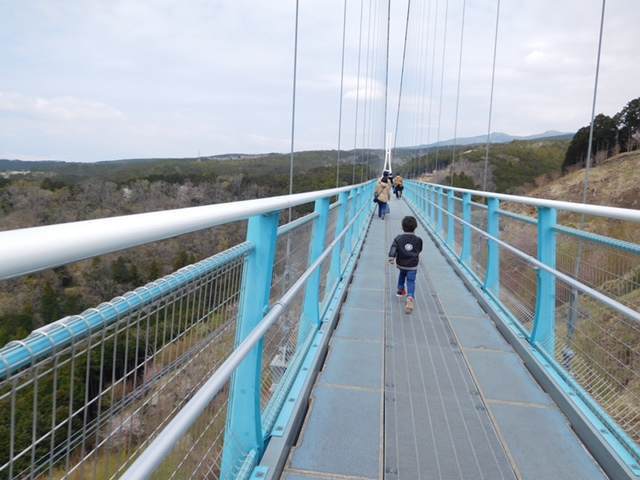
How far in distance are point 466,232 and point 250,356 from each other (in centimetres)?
487

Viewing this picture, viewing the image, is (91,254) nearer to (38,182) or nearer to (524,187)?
(38,182)

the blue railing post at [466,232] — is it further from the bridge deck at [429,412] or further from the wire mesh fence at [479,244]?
the bridge deck at [429,412]

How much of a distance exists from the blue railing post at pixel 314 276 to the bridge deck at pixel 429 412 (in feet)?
0.79

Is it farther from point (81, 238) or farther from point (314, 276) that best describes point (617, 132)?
point (81, 238)

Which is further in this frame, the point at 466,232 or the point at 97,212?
the point at 466,232

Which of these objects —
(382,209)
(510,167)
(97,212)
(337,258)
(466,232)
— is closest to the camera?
(337,258)

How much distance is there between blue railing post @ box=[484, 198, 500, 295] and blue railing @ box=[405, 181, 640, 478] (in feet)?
0.77

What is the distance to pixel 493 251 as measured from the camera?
15.2ft

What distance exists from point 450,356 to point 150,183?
21.0ft

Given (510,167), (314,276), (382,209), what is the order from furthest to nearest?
(510,167) < (382,209) < (314,276)

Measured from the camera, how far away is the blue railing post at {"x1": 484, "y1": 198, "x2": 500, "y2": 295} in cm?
445

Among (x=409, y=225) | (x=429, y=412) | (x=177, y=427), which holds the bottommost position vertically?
(x=429, y=412)

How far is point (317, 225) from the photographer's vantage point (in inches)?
132

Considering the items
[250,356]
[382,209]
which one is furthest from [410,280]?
[382,209]
